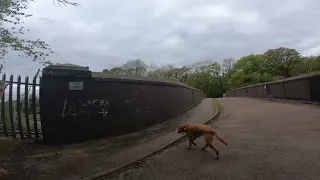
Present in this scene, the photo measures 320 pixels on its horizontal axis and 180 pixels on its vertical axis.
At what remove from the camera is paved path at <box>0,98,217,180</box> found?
19.3 ft

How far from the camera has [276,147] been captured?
24.9 feet

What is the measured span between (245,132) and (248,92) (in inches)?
1397

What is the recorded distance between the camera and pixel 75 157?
23.2ft

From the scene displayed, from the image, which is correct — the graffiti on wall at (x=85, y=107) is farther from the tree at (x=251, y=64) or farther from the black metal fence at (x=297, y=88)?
the tree at (x=251, y=64)

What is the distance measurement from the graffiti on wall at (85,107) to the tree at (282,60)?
66294mm

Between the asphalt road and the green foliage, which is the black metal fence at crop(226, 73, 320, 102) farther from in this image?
the green foliage

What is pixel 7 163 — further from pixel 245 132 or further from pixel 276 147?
pixel 245 132

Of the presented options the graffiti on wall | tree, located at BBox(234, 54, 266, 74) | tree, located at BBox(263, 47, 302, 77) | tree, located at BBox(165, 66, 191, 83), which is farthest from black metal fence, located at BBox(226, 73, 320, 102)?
tree, located at BBox(234, 54, 266, 74)

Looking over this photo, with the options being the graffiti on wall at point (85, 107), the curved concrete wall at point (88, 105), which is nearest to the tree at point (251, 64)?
the curved concrete wall at point (88, 105)

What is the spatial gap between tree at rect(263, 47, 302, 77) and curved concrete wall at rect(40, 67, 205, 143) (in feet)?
212

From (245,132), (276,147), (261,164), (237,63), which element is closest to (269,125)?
(245,132)

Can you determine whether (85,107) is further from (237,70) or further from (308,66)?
(237,70)

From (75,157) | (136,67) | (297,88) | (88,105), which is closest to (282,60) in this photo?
(136,67)

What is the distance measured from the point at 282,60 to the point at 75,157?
72178 millimetres
